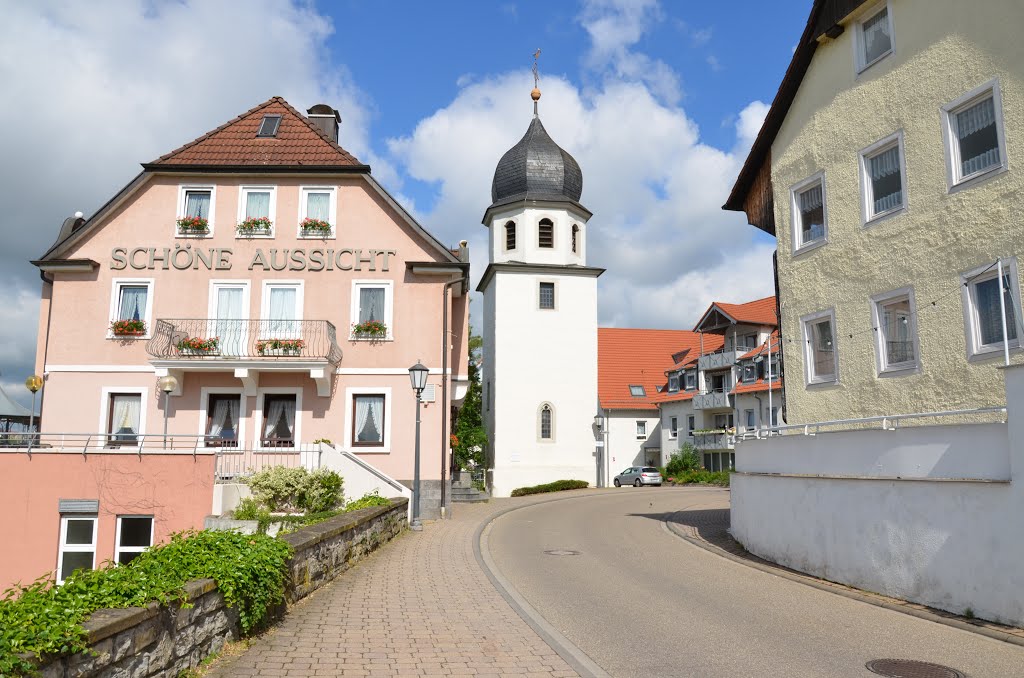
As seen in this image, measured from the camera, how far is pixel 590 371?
41.7 m

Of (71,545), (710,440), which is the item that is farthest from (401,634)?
(710,440)

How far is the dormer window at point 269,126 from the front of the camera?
→ 26781 mm

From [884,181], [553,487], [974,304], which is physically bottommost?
[553,487]

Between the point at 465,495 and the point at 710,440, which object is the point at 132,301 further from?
the point at 710,440

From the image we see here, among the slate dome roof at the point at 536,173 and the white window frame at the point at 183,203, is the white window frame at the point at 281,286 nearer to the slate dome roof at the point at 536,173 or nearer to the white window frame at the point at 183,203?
the white window frame at the point at 183,203

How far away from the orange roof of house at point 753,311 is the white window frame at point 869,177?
34.1 metres

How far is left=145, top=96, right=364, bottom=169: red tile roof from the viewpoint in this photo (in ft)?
83.9

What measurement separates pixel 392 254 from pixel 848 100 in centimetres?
1386

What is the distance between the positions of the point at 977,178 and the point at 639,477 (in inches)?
1394

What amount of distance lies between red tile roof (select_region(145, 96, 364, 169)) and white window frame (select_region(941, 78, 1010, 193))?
54.4 ft

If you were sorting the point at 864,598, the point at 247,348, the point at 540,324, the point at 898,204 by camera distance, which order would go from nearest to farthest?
the point at 864,598
the point at 898,204
the point at 247,348
the point at 540,324

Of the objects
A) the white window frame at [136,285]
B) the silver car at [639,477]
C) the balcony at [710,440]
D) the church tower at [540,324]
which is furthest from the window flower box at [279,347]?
the balcony at [710,440]

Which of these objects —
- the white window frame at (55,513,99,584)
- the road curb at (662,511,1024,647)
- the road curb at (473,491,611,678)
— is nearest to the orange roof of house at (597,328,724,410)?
the white window frame at (55,513,99,584)

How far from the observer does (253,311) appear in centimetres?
2503
